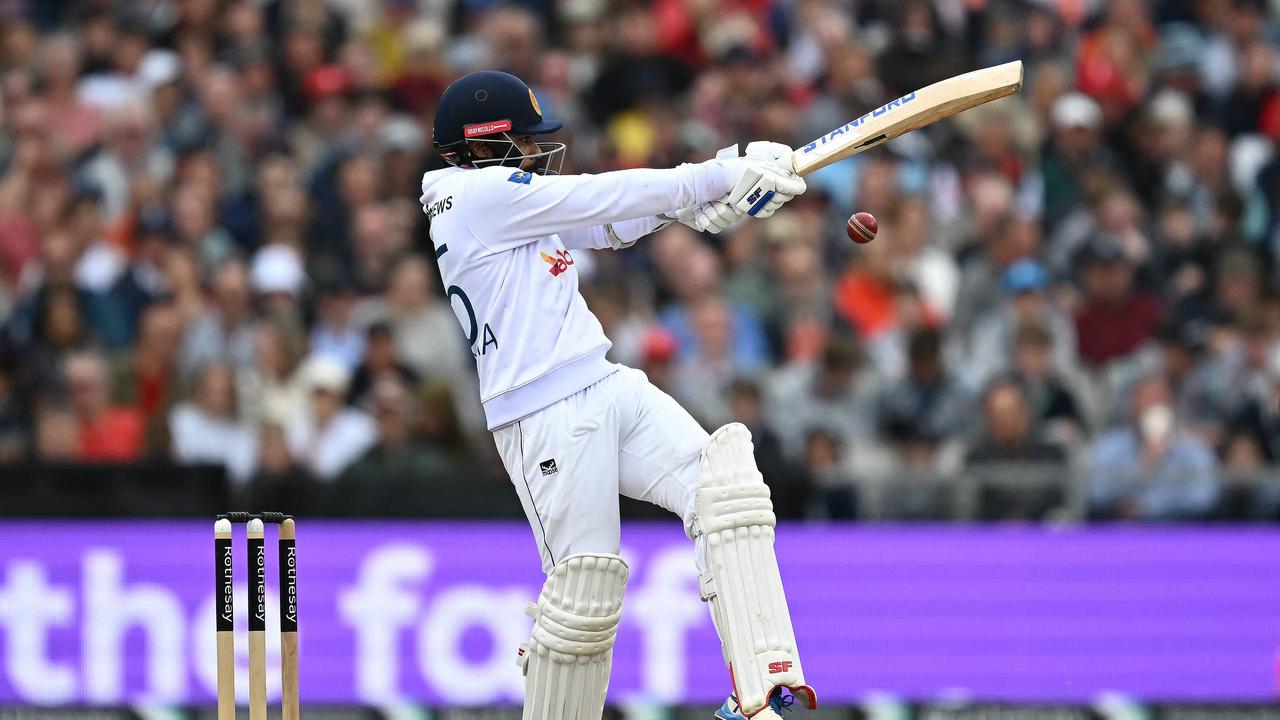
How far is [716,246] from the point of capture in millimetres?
14414

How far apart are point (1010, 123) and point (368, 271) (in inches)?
183

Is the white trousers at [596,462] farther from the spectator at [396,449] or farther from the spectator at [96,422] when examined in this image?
the spectator at [96,422]

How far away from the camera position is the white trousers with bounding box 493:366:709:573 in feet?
25.8

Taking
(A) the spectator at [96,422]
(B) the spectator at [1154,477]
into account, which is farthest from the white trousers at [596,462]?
(A) the spectator at [96,422]

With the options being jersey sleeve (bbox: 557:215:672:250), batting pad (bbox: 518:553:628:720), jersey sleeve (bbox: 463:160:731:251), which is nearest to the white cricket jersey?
jersey sleeve (bbox: 463:160:731:251)

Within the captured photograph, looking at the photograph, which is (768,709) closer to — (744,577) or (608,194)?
(744,577)

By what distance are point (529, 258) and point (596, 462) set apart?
0.78 metres

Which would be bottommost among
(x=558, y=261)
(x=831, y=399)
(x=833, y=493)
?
(x=833, y=493)

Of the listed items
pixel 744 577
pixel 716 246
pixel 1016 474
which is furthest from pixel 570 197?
pixel 716 246

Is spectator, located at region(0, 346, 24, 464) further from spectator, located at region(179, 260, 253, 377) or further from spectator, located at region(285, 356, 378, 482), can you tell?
spectator, located at region(285, 356, 378, 482)

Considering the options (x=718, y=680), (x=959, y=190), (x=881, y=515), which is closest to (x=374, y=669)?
(x=718, y=680)

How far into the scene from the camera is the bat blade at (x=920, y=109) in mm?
7953

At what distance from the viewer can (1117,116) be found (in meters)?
15.6

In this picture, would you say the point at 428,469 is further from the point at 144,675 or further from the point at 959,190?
the point at 959,190
